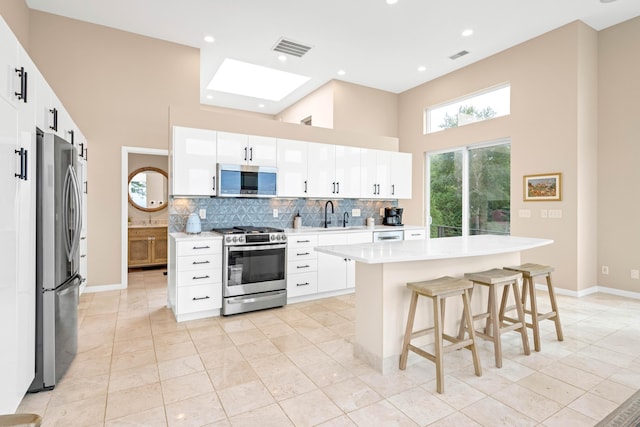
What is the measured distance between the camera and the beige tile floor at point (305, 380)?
202cm

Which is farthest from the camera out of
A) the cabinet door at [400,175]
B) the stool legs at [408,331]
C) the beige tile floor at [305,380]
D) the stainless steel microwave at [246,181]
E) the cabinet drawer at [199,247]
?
the cabinet door at [400,175]

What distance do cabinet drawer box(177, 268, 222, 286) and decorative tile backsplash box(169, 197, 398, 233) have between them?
2.76 ft

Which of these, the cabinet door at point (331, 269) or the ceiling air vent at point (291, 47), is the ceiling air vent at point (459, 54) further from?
the cabinet door at point (331, 269)

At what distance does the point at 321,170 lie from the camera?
497 cm

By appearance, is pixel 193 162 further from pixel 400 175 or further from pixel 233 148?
pixel 400 175

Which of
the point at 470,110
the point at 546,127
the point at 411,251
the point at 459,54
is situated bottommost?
the point at 411,251

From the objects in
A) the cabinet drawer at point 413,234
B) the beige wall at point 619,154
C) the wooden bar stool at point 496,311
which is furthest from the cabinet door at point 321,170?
the beige wall at point 619,154

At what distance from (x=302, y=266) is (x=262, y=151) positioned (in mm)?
1604

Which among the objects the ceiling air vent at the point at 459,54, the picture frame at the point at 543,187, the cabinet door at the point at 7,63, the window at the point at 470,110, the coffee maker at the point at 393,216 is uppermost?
the ceiling air vent at the point at 459,54

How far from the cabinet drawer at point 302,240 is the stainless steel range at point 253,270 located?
0.14 m

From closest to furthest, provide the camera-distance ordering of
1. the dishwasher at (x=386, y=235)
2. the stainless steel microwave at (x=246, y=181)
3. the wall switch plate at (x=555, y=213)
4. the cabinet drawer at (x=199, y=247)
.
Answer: the cabinet drawer at (x=199, y=247)
the stainless steel microwave at (x=246, y=181)
the wall switch plate at (x=555, y=213)
the dishwasher at (x=386, y=235)

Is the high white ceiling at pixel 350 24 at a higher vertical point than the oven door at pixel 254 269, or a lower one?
higher

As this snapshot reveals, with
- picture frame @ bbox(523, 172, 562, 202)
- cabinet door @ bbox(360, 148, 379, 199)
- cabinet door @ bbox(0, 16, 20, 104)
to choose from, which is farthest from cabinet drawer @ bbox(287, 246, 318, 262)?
picture frame @ bbox(523, 172, 562, 202)

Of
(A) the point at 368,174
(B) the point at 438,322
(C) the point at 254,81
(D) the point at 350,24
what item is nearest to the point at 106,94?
(C) the point at 254,81
